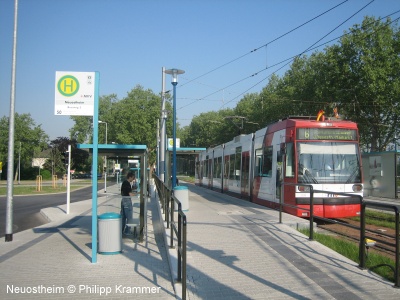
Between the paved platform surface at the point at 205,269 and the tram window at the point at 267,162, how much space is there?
4440mm

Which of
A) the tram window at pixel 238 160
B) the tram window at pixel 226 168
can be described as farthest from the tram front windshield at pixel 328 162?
the tram window at pixel 226 168

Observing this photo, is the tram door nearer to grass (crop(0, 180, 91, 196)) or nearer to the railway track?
the railway track

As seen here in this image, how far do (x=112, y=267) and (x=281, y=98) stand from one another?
39.9 metres

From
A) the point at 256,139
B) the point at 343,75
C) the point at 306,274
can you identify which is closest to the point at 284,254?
the point at 306,274

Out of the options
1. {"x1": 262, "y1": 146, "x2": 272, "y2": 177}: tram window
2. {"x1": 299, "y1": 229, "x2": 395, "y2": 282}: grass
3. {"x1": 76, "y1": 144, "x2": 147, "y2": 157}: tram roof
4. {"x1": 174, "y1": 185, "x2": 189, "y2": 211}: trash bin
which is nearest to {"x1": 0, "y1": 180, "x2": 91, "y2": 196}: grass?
{"x1": 174, "y1": 185, "x2": 189, "y2": 211}: trash bin

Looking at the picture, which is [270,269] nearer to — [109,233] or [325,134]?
[109,233]

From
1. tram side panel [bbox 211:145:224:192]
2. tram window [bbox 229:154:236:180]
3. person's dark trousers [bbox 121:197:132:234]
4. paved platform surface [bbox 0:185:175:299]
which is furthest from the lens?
tram side panel [bbox 211:145:224:192]

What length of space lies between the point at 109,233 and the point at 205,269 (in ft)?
8.96

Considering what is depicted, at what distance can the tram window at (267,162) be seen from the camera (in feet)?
49.7

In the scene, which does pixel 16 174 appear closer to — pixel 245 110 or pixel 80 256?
pixel 245 110

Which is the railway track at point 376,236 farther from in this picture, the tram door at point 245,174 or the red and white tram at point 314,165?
the tram door at point 245,174

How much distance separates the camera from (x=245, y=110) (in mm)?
66875

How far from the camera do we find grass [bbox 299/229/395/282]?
6.54 metres

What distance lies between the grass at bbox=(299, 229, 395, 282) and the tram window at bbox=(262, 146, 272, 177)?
16.8 feet
